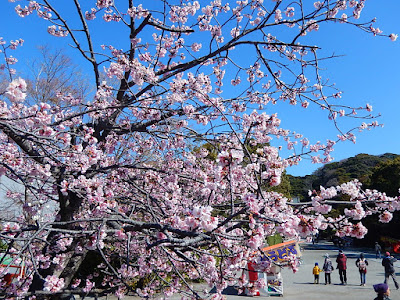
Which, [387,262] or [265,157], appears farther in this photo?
[387,262]

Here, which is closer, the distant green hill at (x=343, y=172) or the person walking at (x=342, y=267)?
the person walking at (x=342, y=267)

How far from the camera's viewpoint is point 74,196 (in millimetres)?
4668

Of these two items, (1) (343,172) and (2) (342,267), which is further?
(1) (343,172)

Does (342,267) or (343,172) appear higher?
(343,172)

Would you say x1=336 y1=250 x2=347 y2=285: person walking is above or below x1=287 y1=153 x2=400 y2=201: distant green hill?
below

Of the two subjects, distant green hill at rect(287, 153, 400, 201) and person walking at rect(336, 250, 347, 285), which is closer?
person walking at rect(336, 250, 347, 285)

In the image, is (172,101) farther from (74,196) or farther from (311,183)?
(311,183)

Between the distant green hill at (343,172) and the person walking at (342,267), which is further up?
the distant green hill at (343,172)

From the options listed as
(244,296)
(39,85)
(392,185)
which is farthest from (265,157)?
(392,185)

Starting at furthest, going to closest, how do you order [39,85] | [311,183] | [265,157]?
[311,183], [39,85], [265,157]

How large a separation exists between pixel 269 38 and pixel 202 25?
111cm

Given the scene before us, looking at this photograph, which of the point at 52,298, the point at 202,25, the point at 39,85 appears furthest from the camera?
the point at 39,85

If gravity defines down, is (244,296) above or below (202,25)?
below

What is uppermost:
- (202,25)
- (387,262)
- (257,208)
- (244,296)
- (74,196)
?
(202,25)
